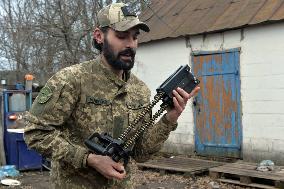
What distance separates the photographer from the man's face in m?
2.61

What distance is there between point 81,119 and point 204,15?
8071mm

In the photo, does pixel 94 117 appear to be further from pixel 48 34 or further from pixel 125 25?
pixel 48 34

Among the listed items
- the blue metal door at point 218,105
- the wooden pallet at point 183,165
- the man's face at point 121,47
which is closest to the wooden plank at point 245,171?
the wooden pallet at point 183,165

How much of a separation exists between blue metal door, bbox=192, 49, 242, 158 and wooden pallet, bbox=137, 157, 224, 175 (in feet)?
1.65

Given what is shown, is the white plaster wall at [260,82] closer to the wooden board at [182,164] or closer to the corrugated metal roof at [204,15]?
the corrugated metal roof at [204,15]

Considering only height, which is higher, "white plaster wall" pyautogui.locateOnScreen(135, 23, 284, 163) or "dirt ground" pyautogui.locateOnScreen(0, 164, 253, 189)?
"white plaster wall" pyautogui.locateOnScreen(135, 23, 284, 163)

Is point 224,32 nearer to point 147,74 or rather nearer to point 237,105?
point 237,105

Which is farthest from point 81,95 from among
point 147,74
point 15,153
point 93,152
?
point 147,74

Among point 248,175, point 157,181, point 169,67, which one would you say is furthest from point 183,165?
point 169,67

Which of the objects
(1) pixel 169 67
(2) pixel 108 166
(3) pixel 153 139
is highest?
(1) pixel 169 67

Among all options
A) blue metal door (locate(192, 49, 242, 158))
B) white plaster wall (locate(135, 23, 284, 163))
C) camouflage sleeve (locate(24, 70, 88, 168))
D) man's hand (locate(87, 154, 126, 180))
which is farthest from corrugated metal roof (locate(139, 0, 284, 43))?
man's hand (locate(87, 154, 126, 180))

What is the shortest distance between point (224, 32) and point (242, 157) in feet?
8.31

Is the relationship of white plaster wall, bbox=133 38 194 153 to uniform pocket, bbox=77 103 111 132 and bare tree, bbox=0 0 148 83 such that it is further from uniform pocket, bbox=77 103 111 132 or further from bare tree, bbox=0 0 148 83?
uniform pocket, bbox=77 103 111 132

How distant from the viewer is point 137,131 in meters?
2.54
